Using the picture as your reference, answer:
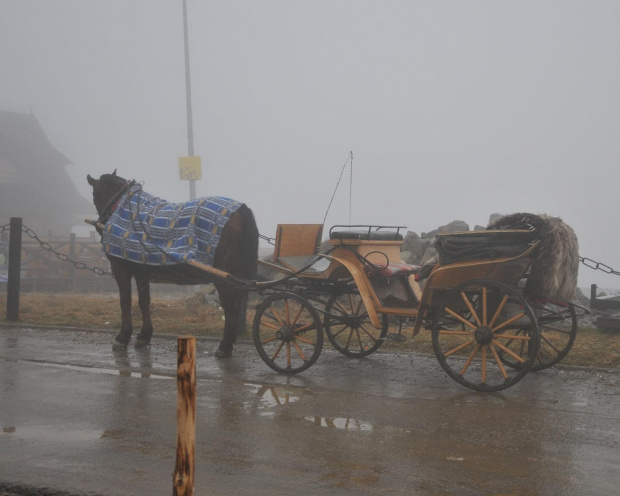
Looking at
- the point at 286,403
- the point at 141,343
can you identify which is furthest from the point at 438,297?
the point at 141,343

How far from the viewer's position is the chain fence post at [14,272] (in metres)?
11.7

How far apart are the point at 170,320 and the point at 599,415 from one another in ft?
25.4

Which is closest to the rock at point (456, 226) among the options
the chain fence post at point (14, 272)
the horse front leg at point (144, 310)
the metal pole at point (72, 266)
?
the horse front leg at point (144, 310)

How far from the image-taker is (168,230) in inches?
332

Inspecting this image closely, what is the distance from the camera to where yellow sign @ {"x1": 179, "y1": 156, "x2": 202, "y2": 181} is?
2362cm

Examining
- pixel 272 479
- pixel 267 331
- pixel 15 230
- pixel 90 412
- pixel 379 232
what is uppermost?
pixel 15 230

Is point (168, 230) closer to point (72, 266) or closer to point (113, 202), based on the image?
point (113, 202)

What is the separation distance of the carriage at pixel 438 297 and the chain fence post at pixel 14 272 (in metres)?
5.27

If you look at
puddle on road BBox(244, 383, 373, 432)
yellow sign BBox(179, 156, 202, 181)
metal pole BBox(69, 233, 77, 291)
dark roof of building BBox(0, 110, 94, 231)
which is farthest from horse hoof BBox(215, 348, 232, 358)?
dark roof of building BBox(0, 110, 94, 231)

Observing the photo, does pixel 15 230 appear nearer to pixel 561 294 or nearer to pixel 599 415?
pixel 561 294

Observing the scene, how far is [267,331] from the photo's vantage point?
10188 mm

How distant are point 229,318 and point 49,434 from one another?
385 centimetres

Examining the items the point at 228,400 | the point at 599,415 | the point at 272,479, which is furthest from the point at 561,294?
the point at 272,479

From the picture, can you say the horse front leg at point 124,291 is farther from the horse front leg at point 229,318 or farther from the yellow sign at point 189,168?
the yellow sign at point 189,168
